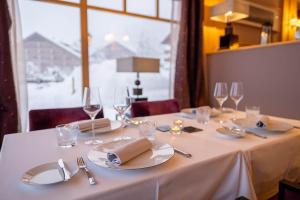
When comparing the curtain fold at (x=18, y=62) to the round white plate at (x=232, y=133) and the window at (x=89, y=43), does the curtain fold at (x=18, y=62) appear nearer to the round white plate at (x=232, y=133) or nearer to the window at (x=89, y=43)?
the window at (x=89, y=43)

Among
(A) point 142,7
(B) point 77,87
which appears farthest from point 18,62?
(A) point 142,7

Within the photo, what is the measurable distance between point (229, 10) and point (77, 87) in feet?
7.29

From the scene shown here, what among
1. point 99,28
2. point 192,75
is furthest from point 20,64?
point 192,75

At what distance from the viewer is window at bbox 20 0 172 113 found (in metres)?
2.48

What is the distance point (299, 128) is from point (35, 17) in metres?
2.70

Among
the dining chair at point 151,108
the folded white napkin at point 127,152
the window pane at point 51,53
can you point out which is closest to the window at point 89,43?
the window pane at point 51,53

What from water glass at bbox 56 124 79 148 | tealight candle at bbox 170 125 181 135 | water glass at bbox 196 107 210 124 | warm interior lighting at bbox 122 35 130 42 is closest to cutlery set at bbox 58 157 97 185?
water glass at bbox 56 124 79 148

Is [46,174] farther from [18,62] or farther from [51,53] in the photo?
[51,53]

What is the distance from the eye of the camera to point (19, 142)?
0.99 meters

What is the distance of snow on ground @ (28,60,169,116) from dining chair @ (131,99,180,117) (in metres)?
0.58

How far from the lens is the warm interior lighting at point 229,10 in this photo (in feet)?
9.30

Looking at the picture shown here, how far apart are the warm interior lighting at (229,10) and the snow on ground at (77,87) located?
1304 mm

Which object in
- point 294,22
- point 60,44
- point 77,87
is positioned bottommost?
point 77,87

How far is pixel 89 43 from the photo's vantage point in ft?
9.04
